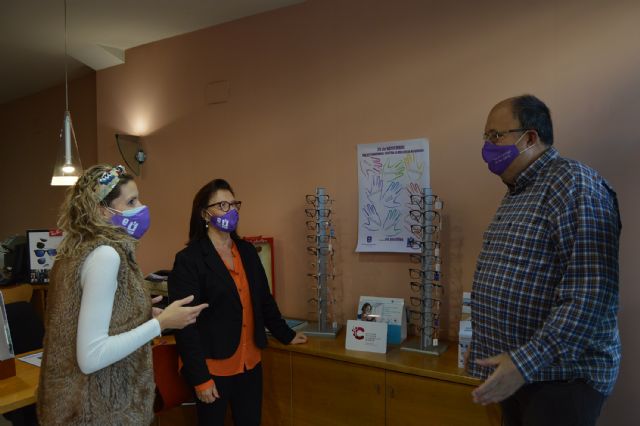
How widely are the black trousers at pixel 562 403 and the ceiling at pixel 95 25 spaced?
2470 millimetres

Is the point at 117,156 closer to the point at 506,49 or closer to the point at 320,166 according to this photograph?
the point at 320,166

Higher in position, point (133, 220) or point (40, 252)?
point (133, 220)

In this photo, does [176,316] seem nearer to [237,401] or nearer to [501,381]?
[237,401]

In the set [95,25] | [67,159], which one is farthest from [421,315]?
[95,25]

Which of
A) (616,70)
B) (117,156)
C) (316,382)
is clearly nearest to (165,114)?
(117,156)

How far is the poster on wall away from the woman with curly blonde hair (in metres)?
1.34

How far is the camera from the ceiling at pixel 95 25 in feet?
9.69

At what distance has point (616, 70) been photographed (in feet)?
6.38

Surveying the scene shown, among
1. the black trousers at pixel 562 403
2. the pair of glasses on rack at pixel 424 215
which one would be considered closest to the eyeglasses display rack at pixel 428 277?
the pair of glasses on rack at pixel 424 215

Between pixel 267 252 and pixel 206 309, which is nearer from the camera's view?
pixel 206 309

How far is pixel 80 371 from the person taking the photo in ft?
4.46

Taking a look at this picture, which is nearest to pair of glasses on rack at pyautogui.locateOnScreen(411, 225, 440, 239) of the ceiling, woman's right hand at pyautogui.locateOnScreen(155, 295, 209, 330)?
woman's right hand at pyautogui.locateOnScreen(155, 295, 209, 330)

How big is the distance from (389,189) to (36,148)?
4.56 metres

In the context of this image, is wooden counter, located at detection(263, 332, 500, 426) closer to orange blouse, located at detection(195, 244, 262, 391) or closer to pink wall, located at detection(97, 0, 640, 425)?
orange blouse, located at detection(195, 244, 262, 391)
